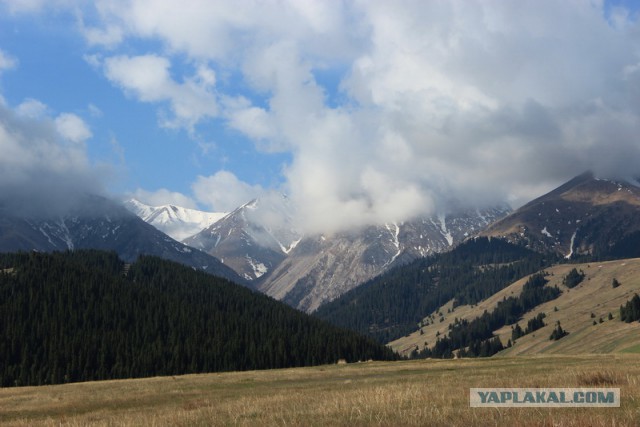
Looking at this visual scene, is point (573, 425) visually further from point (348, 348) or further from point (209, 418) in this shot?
point (348, 348)

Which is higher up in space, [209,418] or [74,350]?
[74,350]

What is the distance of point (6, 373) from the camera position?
512 feet

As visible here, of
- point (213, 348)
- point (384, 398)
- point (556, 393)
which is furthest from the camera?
point (213, 348)

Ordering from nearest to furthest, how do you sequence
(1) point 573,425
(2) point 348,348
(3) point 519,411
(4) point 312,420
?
(1) point 573,425 < (3) point 519,411 < (4) point 312,420 < (2) point 348,348

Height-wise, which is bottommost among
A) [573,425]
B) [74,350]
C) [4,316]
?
[573,425]

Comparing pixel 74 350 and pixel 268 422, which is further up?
pixel 74 350

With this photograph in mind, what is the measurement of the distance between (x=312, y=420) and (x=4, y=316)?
669ft

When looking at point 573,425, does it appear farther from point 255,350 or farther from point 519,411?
point 255,350

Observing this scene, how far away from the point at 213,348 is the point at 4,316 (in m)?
73.1

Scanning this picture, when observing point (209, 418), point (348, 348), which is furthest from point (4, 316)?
point (209, 418)

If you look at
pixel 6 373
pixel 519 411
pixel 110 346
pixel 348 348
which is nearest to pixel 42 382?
pixel 6 373

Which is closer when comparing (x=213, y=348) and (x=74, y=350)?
(x=74, y=350)

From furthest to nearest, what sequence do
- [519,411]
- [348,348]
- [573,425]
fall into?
[348,348]
[519,411]
[573,425]

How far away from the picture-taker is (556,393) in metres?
21.8
